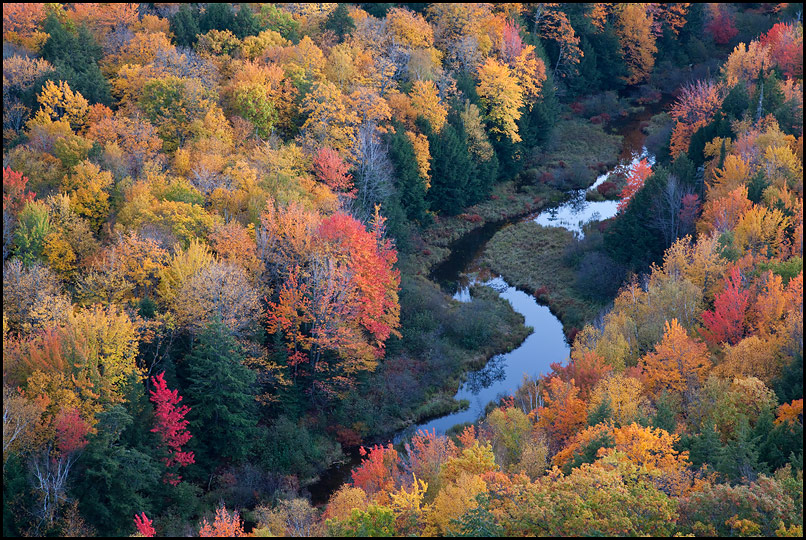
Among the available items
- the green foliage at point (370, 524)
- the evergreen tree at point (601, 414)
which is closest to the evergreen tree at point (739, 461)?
the evergreen tree at point (601, 414)

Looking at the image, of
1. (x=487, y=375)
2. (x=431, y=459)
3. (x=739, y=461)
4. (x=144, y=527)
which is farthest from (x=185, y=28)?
(x=739, y=461)

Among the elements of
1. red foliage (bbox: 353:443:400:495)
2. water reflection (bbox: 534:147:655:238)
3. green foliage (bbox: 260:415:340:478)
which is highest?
red foliage (bbox: 353:443:400:495)

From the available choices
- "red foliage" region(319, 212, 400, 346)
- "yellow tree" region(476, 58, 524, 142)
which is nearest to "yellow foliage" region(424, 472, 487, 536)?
"red foliage" region(319, 212, 400, 346)

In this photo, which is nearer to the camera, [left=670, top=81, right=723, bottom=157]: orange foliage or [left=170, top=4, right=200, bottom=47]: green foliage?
[left=170, top=4, right=200, bottom=47]: green foliage

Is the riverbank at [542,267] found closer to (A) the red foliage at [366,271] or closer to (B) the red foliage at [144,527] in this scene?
(A) the red foliage at [366,271]

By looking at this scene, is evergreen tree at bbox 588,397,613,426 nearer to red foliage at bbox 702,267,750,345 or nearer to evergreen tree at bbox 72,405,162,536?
red foliage at bbox 702,267,750,345

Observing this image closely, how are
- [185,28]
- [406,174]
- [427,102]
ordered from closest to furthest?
[406,174]
[185,28]
[427,102]

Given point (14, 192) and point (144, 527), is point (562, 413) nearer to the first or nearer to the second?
point (144, 527)
